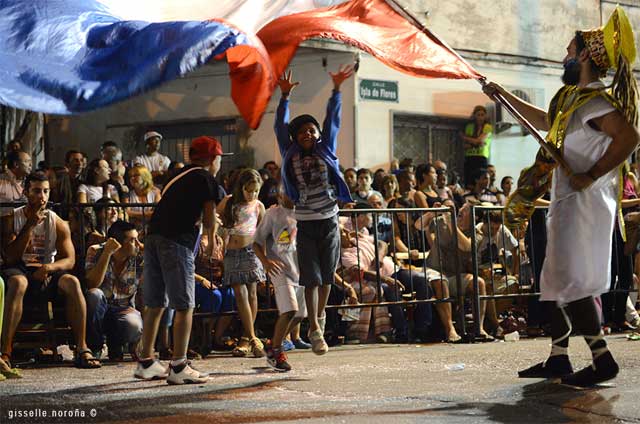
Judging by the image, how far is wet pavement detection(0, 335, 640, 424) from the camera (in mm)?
6480

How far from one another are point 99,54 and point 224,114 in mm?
13538

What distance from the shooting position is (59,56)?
6848 millimetres

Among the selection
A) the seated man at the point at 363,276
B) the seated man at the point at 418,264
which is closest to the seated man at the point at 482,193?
the seated man at the point at 418,264

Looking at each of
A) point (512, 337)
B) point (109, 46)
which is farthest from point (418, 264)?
point (109, 46)

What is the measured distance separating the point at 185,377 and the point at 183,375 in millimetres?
20

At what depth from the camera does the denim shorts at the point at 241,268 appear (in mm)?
11375

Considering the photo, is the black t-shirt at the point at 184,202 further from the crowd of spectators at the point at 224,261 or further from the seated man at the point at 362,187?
the seated man at the point at 362,187

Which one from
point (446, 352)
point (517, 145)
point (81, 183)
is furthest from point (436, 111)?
point (446, 352)

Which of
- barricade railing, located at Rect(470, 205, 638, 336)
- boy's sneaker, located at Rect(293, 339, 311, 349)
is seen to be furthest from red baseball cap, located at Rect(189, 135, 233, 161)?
barricade railing, located at Rect(470, 205, 638, 336)

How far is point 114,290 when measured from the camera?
1073cm

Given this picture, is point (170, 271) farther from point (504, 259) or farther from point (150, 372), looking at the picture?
point (504, 259)

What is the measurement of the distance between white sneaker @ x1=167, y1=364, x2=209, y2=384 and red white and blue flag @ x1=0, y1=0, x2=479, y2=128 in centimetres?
200

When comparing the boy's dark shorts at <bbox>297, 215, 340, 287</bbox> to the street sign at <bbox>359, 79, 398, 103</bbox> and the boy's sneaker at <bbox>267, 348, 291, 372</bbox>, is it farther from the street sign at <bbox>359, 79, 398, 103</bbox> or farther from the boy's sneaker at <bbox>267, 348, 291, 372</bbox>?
the street sign at <bbox>359, 79, 398, 103</bbox>

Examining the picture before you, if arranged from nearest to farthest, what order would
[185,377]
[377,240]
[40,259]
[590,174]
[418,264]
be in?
[590,174] → [185,377] → [40,259] → [377,240] → [418,264]
